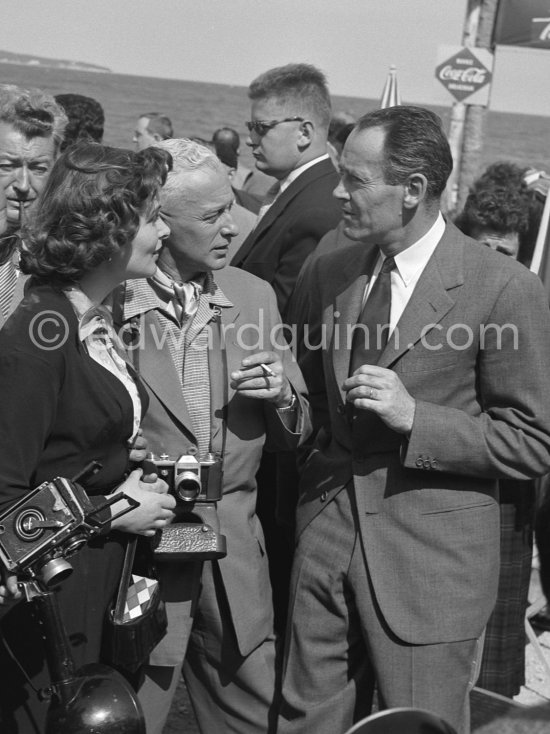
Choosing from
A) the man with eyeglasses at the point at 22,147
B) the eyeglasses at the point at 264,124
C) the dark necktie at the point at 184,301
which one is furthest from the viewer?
the eyeglasses at the point at 264,124

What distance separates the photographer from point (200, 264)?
10.4 feet

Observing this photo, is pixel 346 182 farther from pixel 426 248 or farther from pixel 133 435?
pixel 133 435

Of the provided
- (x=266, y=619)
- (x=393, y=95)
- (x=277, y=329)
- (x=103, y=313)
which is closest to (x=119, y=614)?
(x=266, y=619)

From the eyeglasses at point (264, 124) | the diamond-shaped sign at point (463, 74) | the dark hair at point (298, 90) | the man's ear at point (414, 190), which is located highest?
the diamond-shaped sign at point (463, 74)

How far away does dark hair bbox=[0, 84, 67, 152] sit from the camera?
3.62 meters

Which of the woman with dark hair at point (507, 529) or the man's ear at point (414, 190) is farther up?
the man's ear at point (414, 190)

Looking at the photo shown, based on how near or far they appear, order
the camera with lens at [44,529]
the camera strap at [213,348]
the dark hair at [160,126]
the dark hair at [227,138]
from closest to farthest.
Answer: the camera with lens at [44,529] → the camera strap at [213,348] → the dark hair at [160,126] → the dark hair at [227,138]

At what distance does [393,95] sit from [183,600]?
27.7 ft

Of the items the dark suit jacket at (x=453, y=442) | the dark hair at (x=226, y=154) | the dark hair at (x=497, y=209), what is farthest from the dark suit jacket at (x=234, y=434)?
the dark hair at (x=226, y=154)

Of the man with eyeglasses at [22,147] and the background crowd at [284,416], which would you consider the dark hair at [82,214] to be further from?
the man with eyeglasses at [22,147]

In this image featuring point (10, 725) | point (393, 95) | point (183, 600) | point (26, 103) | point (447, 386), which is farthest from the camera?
point (393, 95)

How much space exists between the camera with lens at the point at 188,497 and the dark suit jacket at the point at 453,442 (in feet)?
1.34

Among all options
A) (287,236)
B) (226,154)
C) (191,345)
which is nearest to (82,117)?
(287,236)

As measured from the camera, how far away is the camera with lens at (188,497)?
9.60ft
